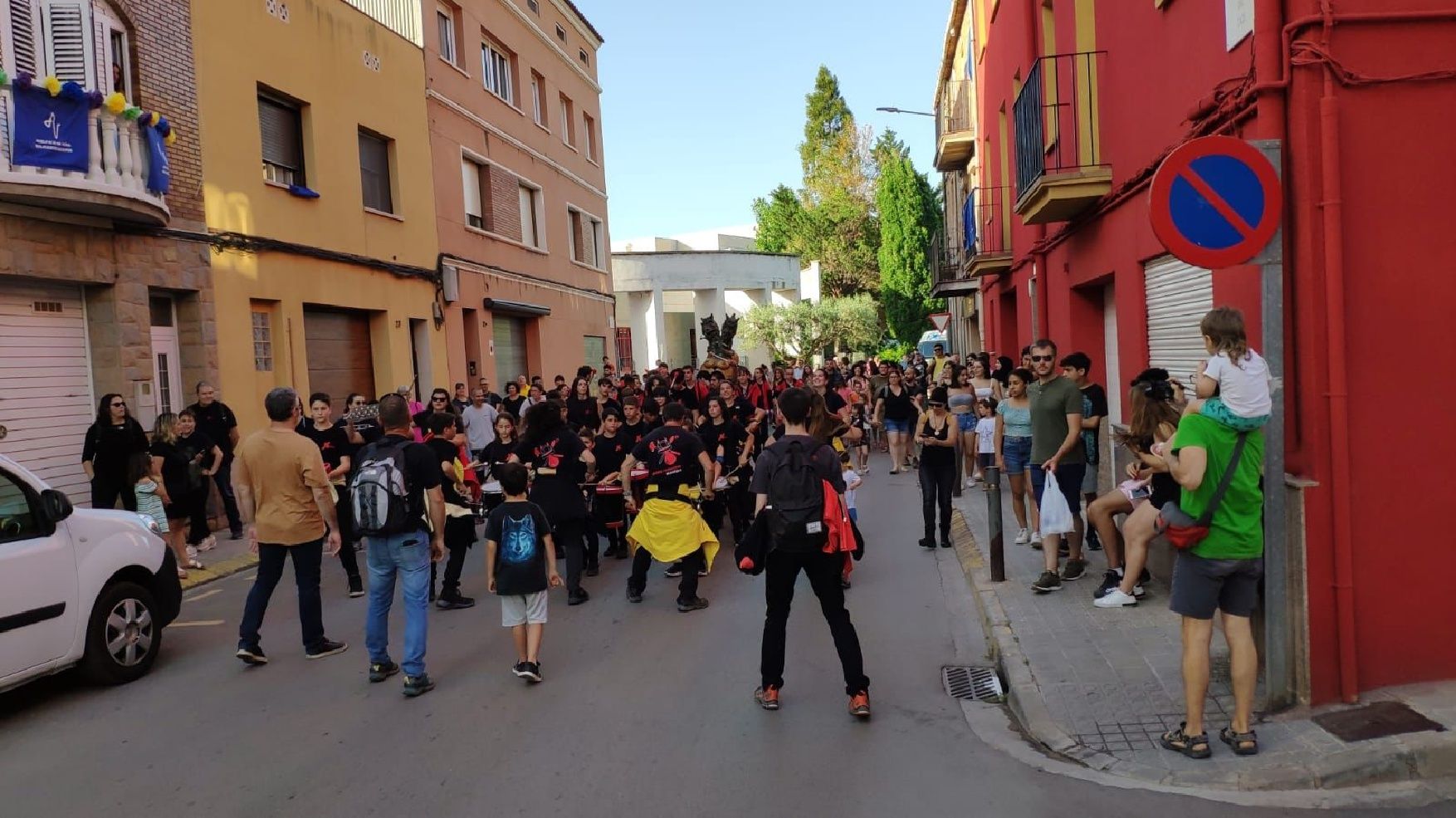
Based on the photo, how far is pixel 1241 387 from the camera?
443cm

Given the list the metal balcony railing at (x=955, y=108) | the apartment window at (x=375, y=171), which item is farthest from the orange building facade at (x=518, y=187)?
the metal balcony railing at (x=955, y=108)

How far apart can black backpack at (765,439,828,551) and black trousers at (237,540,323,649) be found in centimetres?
340

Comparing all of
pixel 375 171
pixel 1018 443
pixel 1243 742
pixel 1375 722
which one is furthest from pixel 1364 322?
pixel 375 171

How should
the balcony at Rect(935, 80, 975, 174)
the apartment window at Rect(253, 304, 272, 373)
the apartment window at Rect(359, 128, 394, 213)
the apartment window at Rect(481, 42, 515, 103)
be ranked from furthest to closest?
1. the balcony at Rect(935, 80, 975, 174)
2. the apartment window at Rect(481, 42, 515, 103)
3. the apartment window at Rect(359, 128, 394, 213)
4. the apartment window at Rect(253, 304, 272, 373)

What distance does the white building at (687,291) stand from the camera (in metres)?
41.5

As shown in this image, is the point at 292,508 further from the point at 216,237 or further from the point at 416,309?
the point at 416,309

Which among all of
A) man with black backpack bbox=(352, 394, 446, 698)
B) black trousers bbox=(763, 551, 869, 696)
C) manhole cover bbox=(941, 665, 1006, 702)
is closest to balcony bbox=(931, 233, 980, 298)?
manhole cover bbox=(941, 665, 1006, 702)

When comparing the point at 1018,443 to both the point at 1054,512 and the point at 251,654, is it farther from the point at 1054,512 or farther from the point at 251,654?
the point at 251,654

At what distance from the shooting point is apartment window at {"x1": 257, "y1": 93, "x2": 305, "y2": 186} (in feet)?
46.8

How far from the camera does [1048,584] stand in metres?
7.65

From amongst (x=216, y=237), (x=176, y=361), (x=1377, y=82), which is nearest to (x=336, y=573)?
(x=176, y=361)

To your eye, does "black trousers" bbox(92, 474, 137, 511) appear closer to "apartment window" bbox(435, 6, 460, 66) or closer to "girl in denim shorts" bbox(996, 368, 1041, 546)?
"girl in denim shorts" bbox(996, 368, 1041, 546)

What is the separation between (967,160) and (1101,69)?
17.0 metres

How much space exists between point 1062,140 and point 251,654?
8.69 meters
